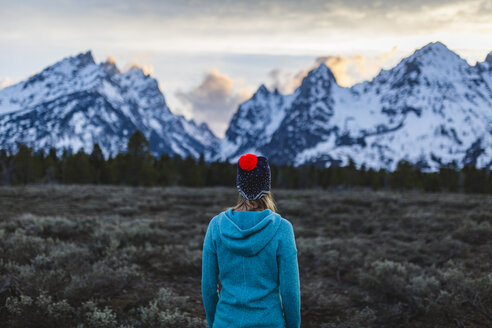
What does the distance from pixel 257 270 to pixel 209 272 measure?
1.63 feet

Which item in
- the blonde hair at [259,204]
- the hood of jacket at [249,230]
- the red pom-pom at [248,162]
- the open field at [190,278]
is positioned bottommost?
the open field at [190,278]

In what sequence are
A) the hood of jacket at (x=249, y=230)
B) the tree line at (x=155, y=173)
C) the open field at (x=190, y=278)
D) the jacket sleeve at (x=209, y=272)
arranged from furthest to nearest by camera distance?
the tree line at (x=155, y=173) → the open field at (x=190, y=278) → the jacket sleeve at (x=209, y=272) → the hood of jacket at (x=249, y=230)

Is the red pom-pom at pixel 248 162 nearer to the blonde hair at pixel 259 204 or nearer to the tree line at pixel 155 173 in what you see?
the blonde hair at pixel 259 204

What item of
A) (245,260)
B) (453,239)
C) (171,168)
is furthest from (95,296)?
(171,168)

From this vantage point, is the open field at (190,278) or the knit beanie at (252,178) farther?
the open field at (190,278)

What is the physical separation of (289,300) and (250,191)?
3.16 ft

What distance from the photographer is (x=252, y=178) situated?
2.88 metres

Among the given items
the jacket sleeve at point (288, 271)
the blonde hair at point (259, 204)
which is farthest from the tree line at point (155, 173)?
the jacket sleeve at point (288, 271)

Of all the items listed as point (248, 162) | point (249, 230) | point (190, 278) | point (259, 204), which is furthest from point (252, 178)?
point (190, 278)

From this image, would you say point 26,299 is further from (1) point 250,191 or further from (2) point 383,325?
(2) point 383,325

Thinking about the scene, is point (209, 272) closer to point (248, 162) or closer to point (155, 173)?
point (248, 162)

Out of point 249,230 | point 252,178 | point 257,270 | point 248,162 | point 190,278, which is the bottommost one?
point 190,278

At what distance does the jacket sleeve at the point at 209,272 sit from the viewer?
9.80ft

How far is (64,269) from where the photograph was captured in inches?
305
